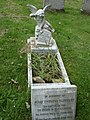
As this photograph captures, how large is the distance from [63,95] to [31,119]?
0.69 meters

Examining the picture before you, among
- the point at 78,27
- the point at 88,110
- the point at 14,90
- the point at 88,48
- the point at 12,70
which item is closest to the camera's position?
the point at 88,110

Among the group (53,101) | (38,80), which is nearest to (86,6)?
(38,80)

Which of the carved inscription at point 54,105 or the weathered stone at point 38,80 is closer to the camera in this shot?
the carved inscription at point 54,105

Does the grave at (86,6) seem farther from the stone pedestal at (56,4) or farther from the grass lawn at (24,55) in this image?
the stone pedestal at (56,4)

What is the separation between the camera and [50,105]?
13.4 feet

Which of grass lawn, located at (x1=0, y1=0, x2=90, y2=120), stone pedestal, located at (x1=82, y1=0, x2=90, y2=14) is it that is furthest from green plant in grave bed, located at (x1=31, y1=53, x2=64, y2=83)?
stone pedestal, located at (x1=82, y1=0, x2=90, y2=14)

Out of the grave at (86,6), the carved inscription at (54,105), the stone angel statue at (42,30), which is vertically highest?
the stone angel statue at (42,30)

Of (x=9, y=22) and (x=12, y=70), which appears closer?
(x=12, y=70)

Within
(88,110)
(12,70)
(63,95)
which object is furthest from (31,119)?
(12,70)

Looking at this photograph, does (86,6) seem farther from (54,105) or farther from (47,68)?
(54,105)

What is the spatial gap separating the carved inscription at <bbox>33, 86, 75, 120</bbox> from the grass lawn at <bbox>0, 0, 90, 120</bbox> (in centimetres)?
A: 28

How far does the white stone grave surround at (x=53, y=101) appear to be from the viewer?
4008 mm

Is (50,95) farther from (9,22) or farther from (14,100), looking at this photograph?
(9,22)

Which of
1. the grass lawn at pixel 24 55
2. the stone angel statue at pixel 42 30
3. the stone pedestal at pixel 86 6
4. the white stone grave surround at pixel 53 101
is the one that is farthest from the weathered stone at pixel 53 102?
the stone pedestal at pixel 86 6
